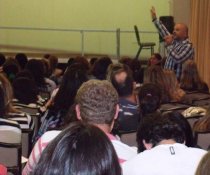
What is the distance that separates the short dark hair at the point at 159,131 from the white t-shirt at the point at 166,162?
1.01 ft

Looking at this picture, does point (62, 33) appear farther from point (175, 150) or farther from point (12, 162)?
point (175, 150)

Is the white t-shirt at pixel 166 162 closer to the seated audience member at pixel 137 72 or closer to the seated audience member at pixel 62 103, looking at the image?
the seated audience member at pixel 62 103

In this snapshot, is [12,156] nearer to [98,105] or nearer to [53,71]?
[98,105]

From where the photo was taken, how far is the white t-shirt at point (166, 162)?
1916mm

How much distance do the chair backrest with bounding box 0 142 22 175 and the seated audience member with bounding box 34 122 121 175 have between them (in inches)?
63.4

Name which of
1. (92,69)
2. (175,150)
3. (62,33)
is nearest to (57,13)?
(62,33)

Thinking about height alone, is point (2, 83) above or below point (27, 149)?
above

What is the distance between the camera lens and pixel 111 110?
2520mm

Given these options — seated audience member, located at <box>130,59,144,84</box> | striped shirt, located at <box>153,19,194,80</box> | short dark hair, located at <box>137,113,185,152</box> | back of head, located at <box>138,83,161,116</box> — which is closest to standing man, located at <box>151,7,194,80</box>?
striped shirt, located at <box>153,19,194,80</box>

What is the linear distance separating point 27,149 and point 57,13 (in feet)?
31.0

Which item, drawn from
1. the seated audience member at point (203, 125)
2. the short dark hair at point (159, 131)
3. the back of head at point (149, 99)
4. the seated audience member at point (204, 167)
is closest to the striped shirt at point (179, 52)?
the back of head at point (149, 99)

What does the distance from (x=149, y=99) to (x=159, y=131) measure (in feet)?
4.20

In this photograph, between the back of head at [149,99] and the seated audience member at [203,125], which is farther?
the back of head at [149,99]

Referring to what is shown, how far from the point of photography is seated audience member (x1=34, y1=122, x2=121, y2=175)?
114 centimetres
